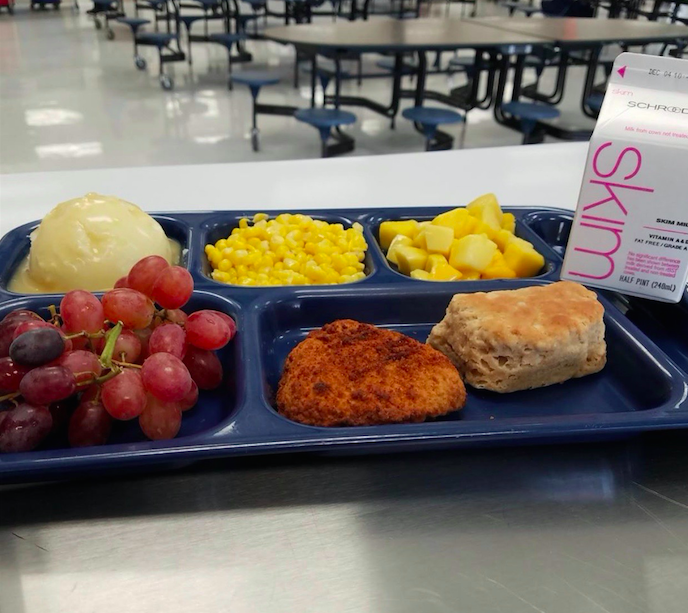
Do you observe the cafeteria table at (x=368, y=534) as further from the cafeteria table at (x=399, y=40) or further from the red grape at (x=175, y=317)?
the cafeteria table at (x=399, y=40)

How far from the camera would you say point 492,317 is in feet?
3.26

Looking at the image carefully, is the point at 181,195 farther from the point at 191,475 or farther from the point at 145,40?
the point at 145,40

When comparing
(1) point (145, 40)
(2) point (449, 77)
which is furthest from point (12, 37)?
(2) point (449, 77)

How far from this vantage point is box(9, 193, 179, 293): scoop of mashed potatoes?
119cm

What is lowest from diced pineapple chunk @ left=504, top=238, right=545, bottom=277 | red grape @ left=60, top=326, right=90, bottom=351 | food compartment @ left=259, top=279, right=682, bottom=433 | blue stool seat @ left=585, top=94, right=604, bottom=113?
blue stool seat @ left=585, top=94, right=604, bottom=113

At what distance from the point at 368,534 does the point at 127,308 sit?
467 millimetres

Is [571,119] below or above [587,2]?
below

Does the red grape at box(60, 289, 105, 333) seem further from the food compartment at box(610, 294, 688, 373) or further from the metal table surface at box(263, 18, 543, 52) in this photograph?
the metal table surface at box(263, 18, 543, 52)

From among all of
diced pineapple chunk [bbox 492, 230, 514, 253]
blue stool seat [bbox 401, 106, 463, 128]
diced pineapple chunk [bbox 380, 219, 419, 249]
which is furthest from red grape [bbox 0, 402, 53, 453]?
blue stool seat [bbox 401, 106, 463, 128]

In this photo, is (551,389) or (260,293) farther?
(260,293)

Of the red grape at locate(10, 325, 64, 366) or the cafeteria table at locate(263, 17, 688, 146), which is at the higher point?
the red grape at locate(10, 325, 64, 366)

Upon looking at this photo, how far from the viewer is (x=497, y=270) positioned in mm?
1336

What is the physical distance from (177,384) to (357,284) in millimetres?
532

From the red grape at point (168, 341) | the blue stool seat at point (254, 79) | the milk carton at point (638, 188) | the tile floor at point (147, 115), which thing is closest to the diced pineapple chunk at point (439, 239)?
the milk carton at point (638, 188)
